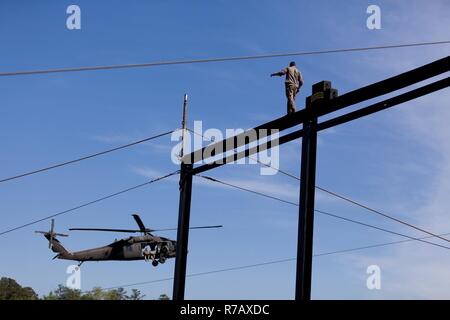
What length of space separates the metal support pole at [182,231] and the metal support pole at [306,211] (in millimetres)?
5611

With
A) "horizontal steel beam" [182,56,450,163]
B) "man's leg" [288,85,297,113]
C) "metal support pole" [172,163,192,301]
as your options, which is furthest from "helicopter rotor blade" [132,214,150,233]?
"man's leg" [288,85,297,113]

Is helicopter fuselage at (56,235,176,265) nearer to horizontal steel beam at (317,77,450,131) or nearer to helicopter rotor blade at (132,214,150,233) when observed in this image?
helicopter rotor blade at (132,214,150,233)

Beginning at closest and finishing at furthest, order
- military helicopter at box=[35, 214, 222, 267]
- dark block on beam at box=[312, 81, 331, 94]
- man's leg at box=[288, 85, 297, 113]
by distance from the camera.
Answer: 1. dark block on beam at box=[312, 81, 331, 94]
2. man's leg at box=[288, 85, 297, 113]
3. military helicopter at box=[35, 214, 222, 267]

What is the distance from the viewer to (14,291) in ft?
577

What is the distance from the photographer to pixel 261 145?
16.5 metres

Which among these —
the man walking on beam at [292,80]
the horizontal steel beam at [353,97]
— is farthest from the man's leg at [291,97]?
the horizontal steel beam at [353,97]

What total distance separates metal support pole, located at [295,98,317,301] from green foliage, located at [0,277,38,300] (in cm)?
16989

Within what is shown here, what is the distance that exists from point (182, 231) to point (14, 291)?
170 meters

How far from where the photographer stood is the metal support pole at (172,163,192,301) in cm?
1939

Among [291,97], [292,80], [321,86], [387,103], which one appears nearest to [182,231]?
[291,97]
